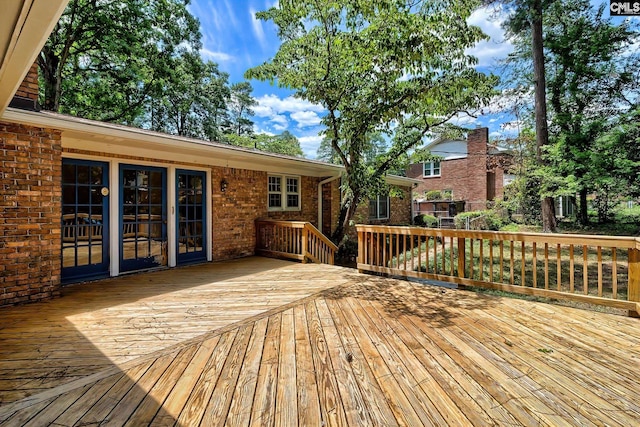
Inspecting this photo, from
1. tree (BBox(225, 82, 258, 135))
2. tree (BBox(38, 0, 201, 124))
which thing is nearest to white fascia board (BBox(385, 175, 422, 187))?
tree (BBox(38, 0, 201, 124))

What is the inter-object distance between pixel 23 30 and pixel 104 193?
361cm

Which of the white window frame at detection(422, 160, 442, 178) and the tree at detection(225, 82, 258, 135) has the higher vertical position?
the tree at detection(225, 82, 258, 135)

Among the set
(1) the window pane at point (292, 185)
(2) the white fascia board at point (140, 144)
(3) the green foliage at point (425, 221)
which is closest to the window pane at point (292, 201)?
(1) the window pane at point (292, 185)

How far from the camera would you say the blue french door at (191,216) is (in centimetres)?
601

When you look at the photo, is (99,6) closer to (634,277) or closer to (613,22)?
(634,277)

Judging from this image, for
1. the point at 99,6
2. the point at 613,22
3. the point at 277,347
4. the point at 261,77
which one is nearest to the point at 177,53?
the point at 99,6

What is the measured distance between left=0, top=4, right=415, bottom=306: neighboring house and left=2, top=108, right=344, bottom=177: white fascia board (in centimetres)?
2

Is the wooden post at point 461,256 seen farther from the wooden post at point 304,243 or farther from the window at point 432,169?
the window at point 432,169

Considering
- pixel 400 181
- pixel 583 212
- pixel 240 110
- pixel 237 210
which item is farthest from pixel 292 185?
pixel 240 110

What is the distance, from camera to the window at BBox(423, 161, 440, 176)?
20.5 m

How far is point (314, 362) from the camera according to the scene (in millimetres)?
2322

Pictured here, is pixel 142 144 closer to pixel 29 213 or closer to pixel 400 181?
pixel 29 213

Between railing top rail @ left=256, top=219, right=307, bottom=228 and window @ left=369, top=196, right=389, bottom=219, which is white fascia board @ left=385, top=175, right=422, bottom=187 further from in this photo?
railing top rail @ left=256, top=219, right=307, bottom=228

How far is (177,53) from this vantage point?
44.0 feet
